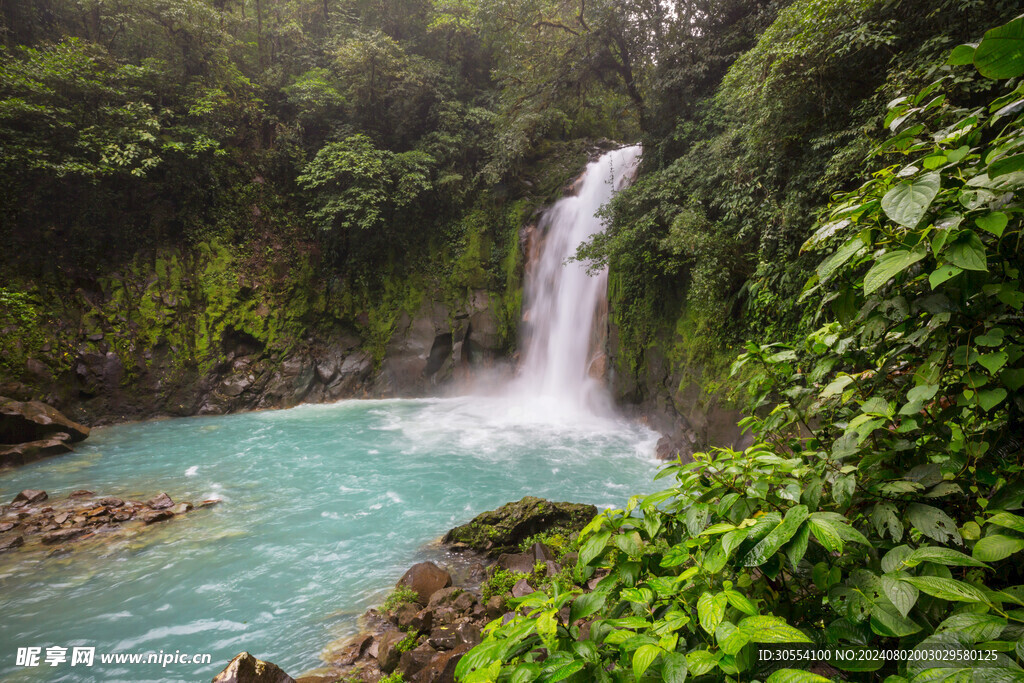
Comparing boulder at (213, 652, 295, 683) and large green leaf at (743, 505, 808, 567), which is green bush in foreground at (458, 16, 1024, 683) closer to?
large green leaf at (743, 505, 808, 567)

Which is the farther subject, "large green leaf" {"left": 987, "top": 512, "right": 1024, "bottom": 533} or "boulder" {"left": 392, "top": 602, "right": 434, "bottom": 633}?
"boulder" {"left": 392, "top": 602, "right": 434, "bottom": 633}

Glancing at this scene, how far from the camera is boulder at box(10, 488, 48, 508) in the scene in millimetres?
5979

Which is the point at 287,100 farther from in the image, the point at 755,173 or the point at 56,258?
the point at 755,173

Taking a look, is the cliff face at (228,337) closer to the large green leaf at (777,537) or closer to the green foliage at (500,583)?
the green foliage at (500,583)

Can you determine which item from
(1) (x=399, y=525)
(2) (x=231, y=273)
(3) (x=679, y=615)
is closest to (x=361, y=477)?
(1) (x=399, y=525)

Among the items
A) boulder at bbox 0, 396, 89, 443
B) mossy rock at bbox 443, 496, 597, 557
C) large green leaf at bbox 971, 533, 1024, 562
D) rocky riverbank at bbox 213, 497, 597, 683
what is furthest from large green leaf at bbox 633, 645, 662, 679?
boulder at bbox 0, 396, 89, 443

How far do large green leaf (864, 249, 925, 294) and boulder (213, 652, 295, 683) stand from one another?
356 centimetres

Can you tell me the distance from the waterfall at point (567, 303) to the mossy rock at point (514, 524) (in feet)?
18.1

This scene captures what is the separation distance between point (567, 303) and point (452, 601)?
8.77m

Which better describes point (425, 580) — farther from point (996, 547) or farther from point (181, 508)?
point (996, 547)

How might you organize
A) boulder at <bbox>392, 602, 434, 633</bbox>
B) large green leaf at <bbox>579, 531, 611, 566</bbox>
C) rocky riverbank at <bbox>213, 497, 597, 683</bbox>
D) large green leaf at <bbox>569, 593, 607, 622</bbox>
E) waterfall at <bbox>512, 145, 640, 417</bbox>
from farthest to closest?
waterfall at <bbox>512, 145, 640, 417</bbox>
boulder at <bbox>392, 602, 434, 633</bbox>
rocky riverbank at <bbox>213, 497, 597, 683</bbox>
large green leaf at <bbox>579, 531, 611, 566</bbox>
large green leaf at <bbox>569, 593, 607, 622</bbox>

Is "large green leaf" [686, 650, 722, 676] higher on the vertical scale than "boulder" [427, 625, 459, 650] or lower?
higher

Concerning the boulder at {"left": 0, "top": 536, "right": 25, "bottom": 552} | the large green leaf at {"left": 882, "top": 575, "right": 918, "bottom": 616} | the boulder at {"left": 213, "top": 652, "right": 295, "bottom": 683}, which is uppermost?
the large green leaf at {"left": 882, "top": 575, "right": 918, "bottom": 616}

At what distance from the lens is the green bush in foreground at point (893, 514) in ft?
3.22
